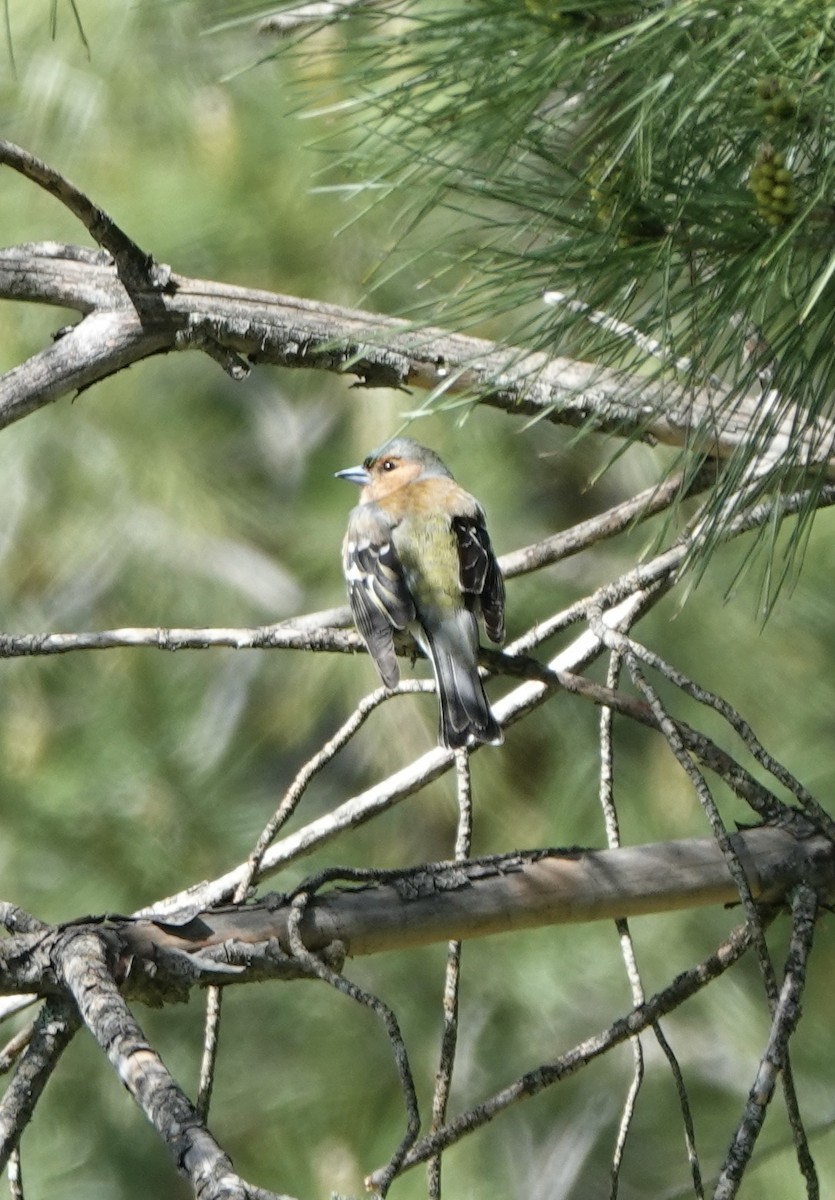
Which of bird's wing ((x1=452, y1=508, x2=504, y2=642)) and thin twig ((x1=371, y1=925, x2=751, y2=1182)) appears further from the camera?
bird's wing ((x1=452, y1=508, x2=504, y2=642))

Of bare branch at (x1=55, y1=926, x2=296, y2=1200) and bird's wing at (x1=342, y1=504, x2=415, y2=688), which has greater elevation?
bird's wing at (x1=342, y1=504, x2=415, y2=688)

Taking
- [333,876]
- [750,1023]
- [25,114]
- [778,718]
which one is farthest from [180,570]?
[333,876]

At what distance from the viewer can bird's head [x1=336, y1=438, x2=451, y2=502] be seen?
2557 millimetres

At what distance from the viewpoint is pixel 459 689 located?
Result: 2.03 m

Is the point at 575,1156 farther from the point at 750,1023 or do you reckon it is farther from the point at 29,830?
the point at 29,830

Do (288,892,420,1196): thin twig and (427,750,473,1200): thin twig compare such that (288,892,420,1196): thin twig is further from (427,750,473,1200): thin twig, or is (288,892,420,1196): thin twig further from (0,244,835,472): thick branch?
(0,244,835,472): thick branch

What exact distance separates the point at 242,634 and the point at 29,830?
62.7 inches

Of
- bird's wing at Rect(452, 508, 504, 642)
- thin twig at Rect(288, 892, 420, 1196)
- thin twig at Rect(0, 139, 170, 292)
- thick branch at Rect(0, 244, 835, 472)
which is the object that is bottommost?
thin twig at Rect(288, 892, 420, 1196)

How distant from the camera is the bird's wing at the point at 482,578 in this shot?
2.22 metres

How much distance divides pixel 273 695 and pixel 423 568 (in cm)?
63

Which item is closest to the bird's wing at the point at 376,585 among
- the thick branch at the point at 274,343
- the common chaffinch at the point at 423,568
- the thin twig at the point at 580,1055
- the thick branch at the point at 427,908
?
the common chaffinch at the point at 423,568

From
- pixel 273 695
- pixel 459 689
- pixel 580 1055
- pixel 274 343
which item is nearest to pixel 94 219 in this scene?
pixel 274 343

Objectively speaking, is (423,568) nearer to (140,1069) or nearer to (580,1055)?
(580,1055)

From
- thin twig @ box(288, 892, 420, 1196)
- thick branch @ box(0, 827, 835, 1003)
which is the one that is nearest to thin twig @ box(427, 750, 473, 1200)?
thick branch @ box(0, 827, 835, 1003)
